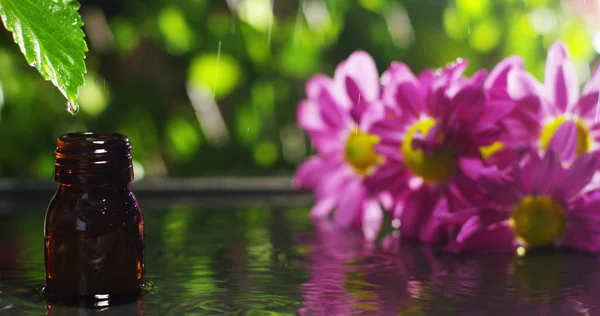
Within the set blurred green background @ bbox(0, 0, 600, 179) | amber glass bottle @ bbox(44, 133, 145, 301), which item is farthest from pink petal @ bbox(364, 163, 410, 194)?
blurred green background @ bbox(0, 0, 600, 179)

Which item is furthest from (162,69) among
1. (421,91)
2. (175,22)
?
(421,91)

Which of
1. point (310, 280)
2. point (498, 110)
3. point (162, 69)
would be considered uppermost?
point (162, 69)

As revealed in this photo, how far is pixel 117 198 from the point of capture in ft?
1.87

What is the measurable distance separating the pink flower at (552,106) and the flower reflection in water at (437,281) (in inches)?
4.1

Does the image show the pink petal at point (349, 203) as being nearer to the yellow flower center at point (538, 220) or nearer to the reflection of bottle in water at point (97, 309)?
the yellow flower center at point (538, 220)

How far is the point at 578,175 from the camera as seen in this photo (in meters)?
0.70

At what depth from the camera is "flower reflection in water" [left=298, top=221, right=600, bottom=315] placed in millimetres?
563

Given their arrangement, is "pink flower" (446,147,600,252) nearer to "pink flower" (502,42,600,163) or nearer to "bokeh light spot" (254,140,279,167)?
→ "pink flower" (502,42,600,163)

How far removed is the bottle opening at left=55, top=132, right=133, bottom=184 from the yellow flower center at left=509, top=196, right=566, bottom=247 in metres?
0.36

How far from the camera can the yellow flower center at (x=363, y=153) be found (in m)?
0.87

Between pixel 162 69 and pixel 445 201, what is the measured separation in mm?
→ 805

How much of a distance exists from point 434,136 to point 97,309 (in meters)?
0.33

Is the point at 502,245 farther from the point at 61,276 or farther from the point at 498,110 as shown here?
the point at 61,276

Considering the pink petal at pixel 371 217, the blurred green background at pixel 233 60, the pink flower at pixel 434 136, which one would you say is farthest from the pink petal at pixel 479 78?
the blurred green background at pixel 233 60
